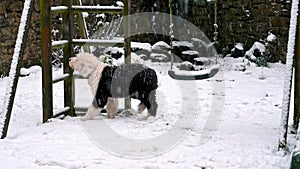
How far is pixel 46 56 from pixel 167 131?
147 centimetres

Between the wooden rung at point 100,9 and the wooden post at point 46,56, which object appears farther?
the wooden rung at point 100,9

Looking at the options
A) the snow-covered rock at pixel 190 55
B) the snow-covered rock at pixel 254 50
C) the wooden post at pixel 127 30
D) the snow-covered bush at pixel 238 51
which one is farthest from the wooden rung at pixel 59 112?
the snow-covered bush at pixel 238 51

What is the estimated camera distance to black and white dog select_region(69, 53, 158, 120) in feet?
17.0

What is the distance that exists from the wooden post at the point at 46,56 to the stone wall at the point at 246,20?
540cm

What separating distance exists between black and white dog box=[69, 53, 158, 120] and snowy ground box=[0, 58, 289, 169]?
22cm

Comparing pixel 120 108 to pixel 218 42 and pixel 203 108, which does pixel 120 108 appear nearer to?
pixel 203 108

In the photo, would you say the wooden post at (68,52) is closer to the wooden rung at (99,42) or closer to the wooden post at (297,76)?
the wooden rung at (99,42)

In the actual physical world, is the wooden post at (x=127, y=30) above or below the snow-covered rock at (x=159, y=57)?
above

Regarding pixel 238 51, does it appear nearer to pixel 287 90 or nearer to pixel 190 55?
pixel 190 55

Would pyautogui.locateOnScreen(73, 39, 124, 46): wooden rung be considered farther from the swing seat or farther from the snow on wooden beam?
the swing seat

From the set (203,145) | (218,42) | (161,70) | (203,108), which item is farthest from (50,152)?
(218,42)

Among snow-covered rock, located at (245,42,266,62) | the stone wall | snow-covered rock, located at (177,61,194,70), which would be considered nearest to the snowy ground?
snow-covered rock, located at (177,61,194,70)

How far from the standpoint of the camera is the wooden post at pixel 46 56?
16.0 ft

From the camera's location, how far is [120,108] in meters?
5.75
